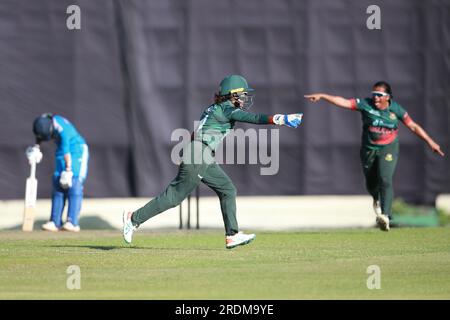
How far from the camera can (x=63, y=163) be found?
1836cm

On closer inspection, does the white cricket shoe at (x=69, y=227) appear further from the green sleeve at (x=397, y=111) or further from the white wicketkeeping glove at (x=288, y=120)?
the white wicketkeeping glove at (x=288, y=120)

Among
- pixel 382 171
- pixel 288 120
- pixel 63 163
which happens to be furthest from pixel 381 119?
pixel 63 163

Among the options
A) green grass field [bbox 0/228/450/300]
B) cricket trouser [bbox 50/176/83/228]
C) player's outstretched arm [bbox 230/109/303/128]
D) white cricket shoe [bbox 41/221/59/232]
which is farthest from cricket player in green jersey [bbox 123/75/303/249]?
white cricket shoe [bbox 41/221/59/232]

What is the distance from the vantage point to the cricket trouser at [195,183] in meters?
14.0

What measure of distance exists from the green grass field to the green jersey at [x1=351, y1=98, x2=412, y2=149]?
1342 mm

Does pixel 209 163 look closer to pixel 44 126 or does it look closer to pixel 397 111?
pixel 397 111

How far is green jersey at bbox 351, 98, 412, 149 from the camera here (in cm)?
1719

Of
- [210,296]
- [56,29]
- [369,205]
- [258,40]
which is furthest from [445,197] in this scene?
[210,296]

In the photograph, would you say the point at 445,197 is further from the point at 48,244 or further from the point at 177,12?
the point at 48,244

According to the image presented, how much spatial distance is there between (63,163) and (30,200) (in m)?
0.75

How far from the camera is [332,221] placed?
20000mm

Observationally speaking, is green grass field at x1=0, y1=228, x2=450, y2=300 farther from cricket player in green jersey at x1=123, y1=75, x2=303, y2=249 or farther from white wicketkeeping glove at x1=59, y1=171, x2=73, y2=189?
white wicketkeeping glove at x1=59, y1=171, x2=73, y2=189

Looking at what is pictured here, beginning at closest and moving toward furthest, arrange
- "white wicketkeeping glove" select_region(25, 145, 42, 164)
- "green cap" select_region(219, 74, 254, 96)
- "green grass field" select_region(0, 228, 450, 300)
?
"green grass field" select_region(0, 228, 450, 300), "green cap" select_region(219, 74, 254, 96), "white wicketkeeping glove" select_region(25, 145, 42, 164)
